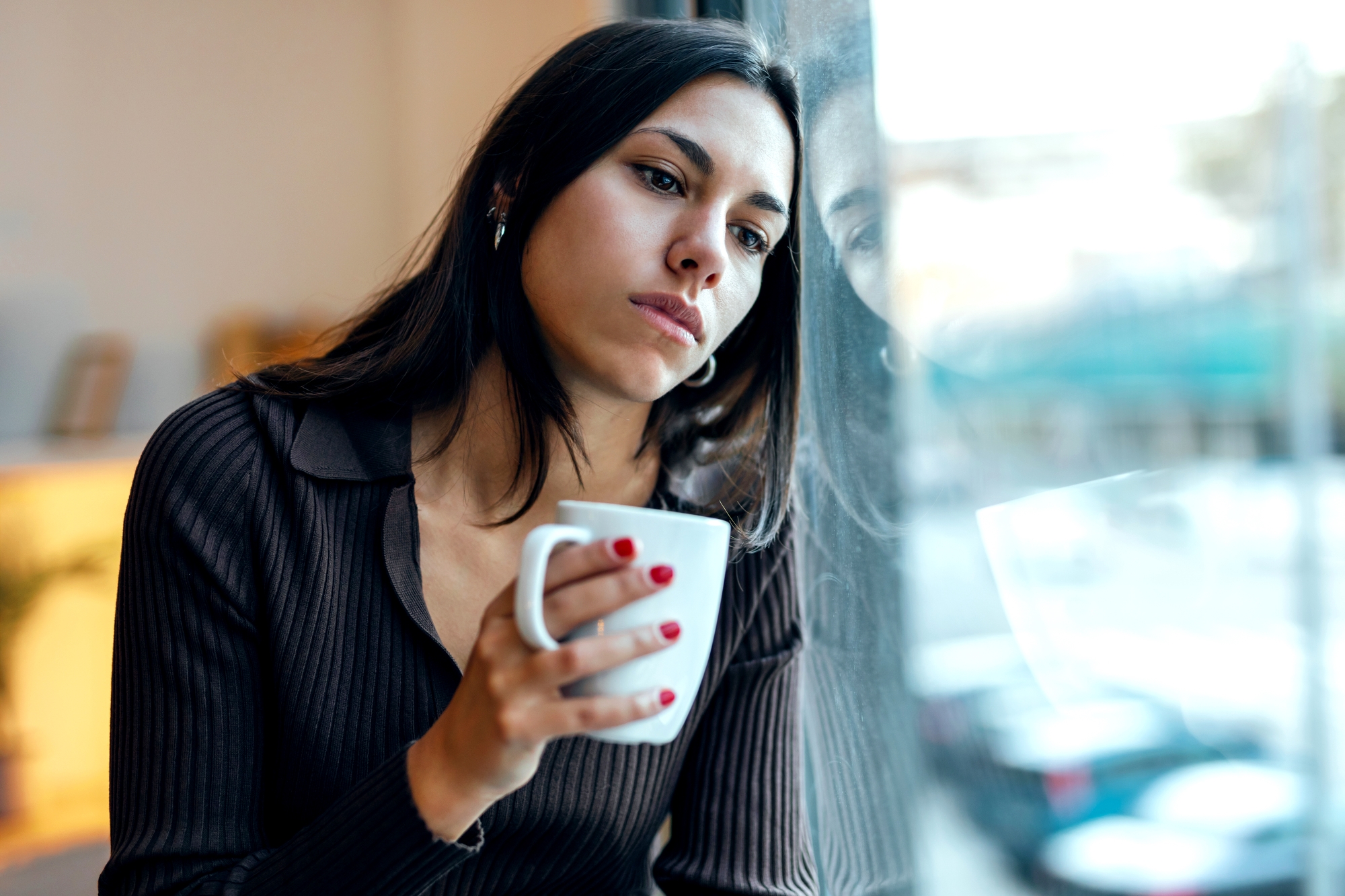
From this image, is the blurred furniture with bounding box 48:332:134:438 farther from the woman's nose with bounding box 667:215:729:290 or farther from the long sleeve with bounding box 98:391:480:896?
the woman's nose with bounding box 667:215:729:290

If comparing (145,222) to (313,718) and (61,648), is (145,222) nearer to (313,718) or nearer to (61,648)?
(61,648)

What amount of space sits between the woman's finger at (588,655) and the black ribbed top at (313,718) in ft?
0.57

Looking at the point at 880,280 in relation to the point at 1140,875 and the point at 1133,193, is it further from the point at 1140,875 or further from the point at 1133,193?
the point at 1140,875

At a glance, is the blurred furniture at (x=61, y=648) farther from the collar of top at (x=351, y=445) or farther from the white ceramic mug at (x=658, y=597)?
the white ceramic mug at (x=658, y=597)

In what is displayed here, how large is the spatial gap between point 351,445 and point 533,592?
426 mm

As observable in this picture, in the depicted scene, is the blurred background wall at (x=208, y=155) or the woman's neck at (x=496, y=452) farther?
the blurred background wall at (x=208, y=155)

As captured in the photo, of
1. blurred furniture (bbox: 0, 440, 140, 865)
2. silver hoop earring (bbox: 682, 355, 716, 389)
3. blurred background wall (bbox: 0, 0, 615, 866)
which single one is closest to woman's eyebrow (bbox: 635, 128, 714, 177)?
silver hoop earring (bbox: 682, 355, 716, 389)

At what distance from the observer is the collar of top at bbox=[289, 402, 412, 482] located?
2.68 ft

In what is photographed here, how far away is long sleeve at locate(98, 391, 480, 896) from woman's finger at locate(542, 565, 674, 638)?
187mm

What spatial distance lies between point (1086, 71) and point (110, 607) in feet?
6.96

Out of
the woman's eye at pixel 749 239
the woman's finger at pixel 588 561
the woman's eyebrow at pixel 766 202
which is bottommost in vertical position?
the woman's finger at pixel 588 561

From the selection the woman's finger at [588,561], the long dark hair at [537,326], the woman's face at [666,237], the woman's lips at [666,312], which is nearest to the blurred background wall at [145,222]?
the long dark hair at [537,326]

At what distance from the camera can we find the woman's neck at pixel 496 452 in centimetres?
87

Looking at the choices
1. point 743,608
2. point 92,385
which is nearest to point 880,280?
point 743,608
